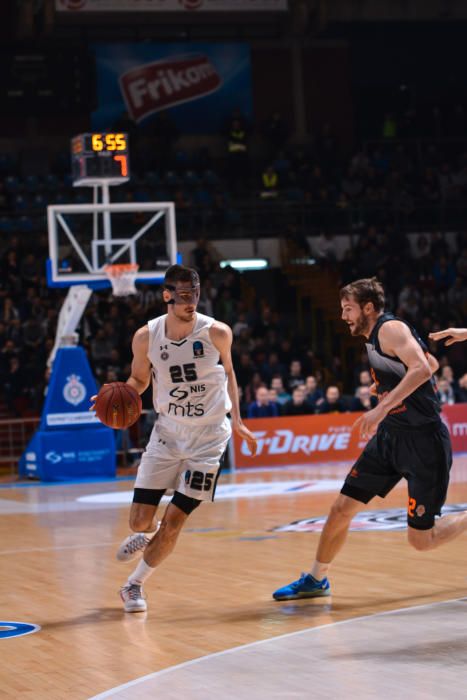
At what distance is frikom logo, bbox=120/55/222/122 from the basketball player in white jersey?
23.6m

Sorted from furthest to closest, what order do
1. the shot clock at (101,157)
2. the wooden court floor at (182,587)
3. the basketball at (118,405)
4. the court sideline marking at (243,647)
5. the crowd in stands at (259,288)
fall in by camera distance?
the crowd in stands at (259,288) < the shot clock at (101,157) < the basketball at (118,405) < the wooden court floor at (182,587) < the court sideline marking at (243,647)

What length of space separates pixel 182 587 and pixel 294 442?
1208cm

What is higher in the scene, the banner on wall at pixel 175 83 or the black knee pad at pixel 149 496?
the banner on wall at pixel 175 83

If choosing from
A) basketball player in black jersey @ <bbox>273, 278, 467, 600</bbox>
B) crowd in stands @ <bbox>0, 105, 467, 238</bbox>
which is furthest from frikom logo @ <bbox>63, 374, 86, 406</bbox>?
basketball player in black jersey @ <bbox>273, 278, 467, 600</bbox>

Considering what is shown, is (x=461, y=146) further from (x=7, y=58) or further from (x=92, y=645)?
(x=92, y=645)

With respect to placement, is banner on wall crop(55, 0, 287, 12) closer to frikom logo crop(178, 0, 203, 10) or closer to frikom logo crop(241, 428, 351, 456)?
frikom logo crop(178, 0, 203, 10)

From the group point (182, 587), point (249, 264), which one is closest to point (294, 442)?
point (249, 264)

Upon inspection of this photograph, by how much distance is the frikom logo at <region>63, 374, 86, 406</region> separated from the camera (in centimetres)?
1908

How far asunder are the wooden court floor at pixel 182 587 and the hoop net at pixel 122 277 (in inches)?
187

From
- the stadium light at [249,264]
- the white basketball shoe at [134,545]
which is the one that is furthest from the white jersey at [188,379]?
the stadium light at [249,264]

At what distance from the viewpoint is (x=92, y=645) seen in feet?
21.5

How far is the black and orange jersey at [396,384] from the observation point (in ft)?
23.4

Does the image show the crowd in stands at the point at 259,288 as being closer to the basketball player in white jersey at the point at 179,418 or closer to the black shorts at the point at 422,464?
the basketball player in white jersey at the point at 179,418

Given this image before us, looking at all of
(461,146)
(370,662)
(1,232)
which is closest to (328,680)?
(370,662)
